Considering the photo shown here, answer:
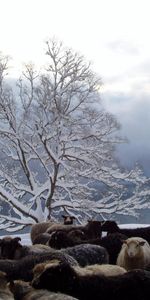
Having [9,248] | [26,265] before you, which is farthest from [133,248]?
[26,265]

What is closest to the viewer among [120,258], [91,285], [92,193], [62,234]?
[91,285]

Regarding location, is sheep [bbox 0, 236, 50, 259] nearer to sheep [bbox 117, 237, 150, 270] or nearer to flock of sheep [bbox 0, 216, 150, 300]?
flock of sheep [bbox 0, 216, 150, 300]

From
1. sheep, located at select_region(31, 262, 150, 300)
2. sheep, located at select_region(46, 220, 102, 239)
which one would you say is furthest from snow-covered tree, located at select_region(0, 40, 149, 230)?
sheep, located at select_region(31, 262, 150, 300)

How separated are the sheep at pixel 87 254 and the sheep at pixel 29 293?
287cm

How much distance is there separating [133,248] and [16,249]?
256cm

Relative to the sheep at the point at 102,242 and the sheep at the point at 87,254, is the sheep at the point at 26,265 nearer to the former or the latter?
the sheep at the point at 87,254

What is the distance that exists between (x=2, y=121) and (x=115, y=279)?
62.2 feet

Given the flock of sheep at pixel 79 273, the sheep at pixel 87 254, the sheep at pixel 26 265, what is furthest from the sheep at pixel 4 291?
the sheep at pixel 87 254

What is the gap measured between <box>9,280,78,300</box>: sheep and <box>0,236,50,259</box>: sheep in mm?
4396

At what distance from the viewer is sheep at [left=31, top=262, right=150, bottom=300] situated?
7449 mm

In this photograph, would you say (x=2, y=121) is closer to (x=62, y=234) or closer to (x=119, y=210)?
(x=119, y=210)

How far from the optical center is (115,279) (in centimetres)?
793

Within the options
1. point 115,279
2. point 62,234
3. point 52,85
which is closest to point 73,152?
point 52,85

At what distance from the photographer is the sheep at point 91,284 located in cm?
745
